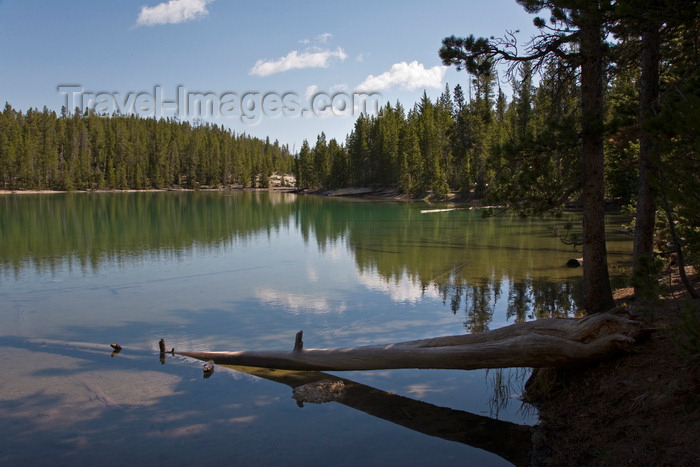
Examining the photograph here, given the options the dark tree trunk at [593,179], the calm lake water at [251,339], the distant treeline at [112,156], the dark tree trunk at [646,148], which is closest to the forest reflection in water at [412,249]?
the calm lake water at [251,339]

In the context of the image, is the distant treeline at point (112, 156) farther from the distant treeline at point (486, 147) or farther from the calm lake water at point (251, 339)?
the calm lake water at point (251, 339)

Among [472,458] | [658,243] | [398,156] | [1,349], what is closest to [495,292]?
[658,243]

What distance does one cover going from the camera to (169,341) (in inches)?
404

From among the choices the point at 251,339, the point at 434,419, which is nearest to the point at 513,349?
the point at 434,419

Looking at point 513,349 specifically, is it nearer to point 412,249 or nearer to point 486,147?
point 412,249

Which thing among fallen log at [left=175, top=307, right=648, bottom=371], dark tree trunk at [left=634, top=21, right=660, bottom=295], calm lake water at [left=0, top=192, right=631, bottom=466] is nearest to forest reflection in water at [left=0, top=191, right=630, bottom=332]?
calm lake water at [left=0, top=192, right=631, bottom=466]

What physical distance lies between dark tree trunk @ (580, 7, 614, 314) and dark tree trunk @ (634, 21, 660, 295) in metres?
0.55

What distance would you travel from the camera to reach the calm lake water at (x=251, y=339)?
608cm

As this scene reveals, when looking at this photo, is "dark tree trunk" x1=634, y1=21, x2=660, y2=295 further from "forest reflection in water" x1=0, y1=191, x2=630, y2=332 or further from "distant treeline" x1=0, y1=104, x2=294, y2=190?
"distant treeline" x1=0, y1=104, x2=294, y2=190

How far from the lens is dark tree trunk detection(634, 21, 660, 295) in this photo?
21.7ft

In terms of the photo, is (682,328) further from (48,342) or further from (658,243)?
(48,342)

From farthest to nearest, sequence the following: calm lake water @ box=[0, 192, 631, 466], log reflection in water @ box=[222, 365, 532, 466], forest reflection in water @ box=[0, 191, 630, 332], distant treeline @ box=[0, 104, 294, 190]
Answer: distant treeline @ box=[0, 104, 294, 190] < forest reflection in water @ box=[0, 191, 630, 332] < calm lake water @ box=[0, 192, 631, 466] < log reflection in water @ box=[222, 365, 532, 466]

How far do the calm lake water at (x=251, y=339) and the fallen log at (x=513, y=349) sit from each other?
513 mm

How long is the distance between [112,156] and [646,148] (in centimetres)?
12692
